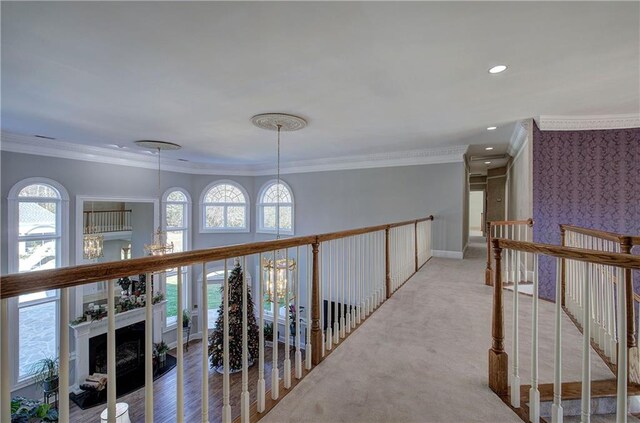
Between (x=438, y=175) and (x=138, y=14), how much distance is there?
5.91 m

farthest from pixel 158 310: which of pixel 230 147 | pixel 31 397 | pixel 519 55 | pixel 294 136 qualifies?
pixel 519 55

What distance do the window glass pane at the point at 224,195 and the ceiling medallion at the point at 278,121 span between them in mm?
4928

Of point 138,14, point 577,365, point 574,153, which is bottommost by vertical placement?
point 577,365

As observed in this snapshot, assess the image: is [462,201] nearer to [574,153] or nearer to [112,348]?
[574,153]

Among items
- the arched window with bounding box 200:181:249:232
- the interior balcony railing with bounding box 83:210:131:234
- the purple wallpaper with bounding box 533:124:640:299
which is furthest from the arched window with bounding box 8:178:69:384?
the purple wallpaper with bounding box 533:124:640:299

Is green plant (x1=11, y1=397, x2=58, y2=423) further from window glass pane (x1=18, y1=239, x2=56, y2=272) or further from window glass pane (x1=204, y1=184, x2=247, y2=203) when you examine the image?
window glass pane (x1=204, y1=184, x2=247, y2=203)

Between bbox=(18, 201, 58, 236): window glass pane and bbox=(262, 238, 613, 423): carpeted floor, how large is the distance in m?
6.17

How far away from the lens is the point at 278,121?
3.96 metres

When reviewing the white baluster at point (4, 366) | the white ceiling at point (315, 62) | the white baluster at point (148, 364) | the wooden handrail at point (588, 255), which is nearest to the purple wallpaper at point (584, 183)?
the white ceiling at point (315, 62)

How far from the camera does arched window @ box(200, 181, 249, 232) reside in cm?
843

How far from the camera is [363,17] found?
1.83 meters

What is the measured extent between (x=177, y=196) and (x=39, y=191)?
9.62ft

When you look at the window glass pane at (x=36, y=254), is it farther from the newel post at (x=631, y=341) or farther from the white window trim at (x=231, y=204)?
the newel post at (x=631, y=341)

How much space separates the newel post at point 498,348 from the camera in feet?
5.69
